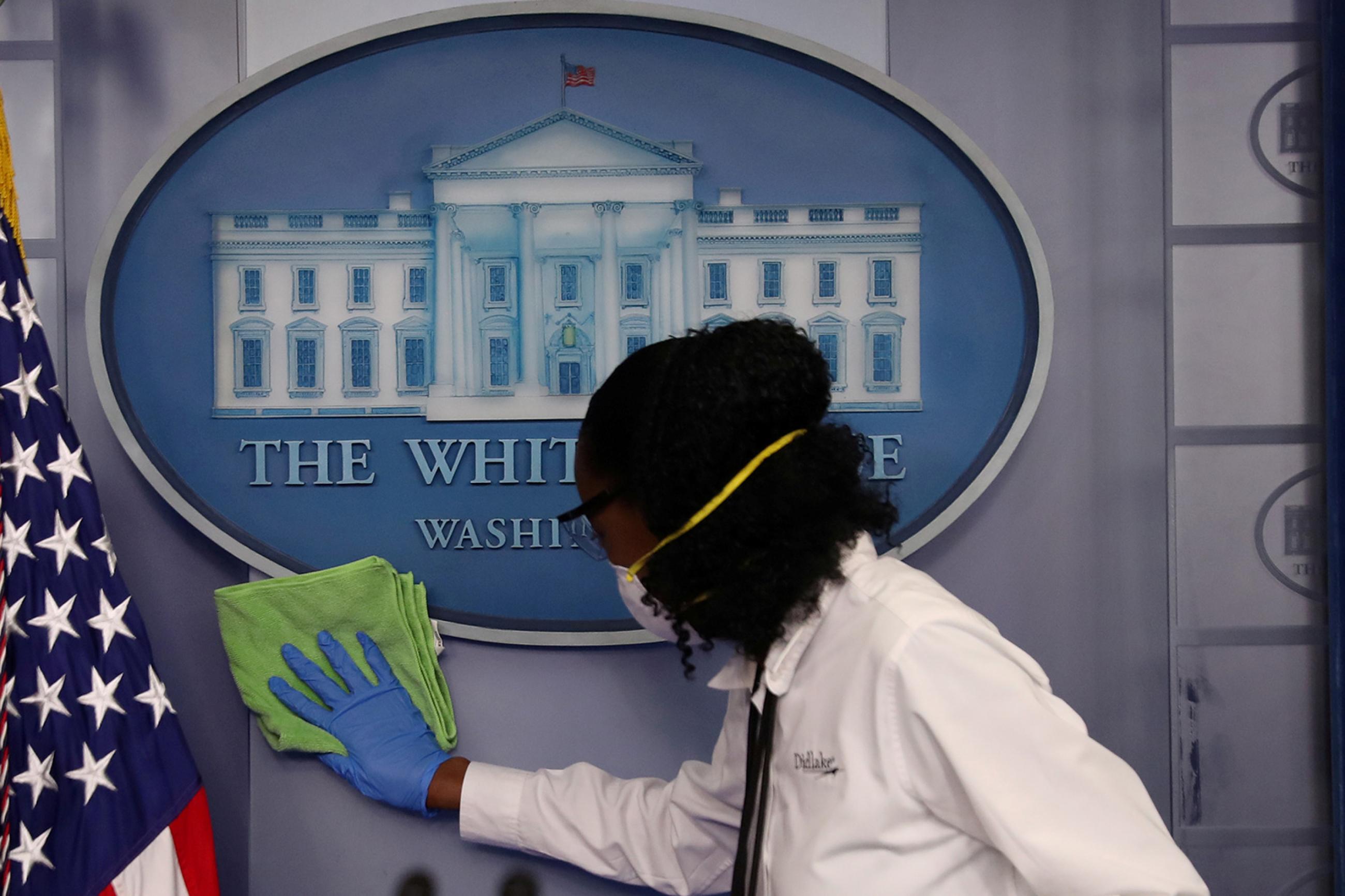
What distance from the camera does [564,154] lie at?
4.24 feet

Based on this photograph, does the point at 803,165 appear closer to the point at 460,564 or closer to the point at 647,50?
the point at 647,50

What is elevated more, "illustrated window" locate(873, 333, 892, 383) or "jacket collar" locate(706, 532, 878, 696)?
"illustrated window" locate(873, 333, 892, 383)

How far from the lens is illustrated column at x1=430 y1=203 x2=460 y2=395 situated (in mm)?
1286

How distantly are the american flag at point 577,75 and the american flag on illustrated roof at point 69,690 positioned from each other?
0.71 meters

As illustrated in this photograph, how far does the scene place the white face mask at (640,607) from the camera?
3.20 feet

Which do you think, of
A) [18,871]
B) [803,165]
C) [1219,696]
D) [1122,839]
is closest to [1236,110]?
[803,165]

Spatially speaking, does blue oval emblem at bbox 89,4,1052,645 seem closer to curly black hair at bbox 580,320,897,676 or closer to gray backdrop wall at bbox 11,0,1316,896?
gray backdrop wall at bbox 11,0,1316,896

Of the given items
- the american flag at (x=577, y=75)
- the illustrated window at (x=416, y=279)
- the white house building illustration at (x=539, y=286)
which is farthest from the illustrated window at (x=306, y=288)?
the american flag at (x=577, y=75)

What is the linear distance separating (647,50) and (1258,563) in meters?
1.19

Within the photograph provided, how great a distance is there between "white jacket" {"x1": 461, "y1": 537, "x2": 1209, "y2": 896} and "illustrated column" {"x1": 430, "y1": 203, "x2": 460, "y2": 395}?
61 cm

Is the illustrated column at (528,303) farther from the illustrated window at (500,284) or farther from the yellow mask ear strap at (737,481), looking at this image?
the yellow mask ear strap at (737,481)

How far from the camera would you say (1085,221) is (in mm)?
1325

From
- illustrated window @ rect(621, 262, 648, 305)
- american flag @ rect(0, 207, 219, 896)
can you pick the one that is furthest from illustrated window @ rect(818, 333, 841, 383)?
american flag @ rect(0, 207, 219, 896)

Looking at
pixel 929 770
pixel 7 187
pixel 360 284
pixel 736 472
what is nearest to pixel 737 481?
pixel 736 472
